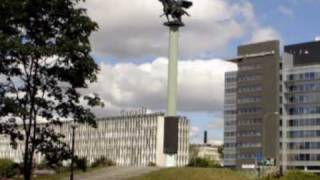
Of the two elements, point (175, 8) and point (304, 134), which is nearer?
point (175, 8)

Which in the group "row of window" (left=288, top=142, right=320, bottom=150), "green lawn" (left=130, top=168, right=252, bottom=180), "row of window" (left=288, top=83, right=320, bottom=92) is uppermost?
"row of window" (left=288, top=83, right=320, bottom=92)

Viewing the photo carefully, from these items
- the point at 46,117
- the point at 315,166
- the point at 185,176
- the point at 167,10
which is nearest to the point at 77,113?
the point at 46,117

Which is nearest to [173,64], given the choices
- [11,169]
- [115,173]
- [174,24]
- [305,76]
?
[174,24]

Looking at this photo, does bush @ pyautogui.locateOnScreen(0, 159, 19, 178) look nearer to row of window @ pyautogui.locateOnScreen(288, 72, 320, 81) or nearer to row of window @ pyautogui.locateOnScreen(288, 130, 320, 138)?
row of window @ pyautogui.locateOnScreen(288, 130, 320, 138)

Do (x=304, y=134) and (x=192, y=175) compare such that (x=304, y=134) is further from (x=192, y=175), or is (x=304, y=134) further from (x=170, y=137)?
(x=192, y=175)

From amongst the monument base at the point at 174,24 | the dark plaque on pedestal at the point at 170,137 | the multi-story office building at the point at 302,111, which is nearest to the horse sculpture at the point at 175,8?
the monument base at the point at 174,24

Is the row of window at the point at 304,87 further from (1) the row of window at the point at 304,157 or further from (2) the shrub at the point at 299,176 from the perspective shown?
(2) the shrub at the point at 299,176

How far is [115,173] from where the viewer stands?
245 feet

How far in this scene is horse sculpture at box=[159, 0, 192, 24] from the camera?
7338 cm

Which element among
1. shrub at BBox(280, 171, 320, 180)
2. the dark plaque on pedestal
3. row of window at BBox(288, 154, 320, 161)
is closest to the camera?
shrub at BBox(280, 171, 320, 180)

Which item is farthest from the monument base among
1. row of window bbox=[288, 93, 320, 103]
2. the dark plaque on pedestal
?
row of window bbox=[288, 93, 320, 103]

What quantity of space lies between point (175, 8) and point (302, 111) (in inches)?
5098

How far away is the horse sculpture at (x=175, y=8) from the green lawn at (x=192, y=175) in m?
17.8

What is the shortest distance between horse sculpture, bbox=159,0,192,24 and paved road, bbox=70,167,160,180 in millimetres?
17101
